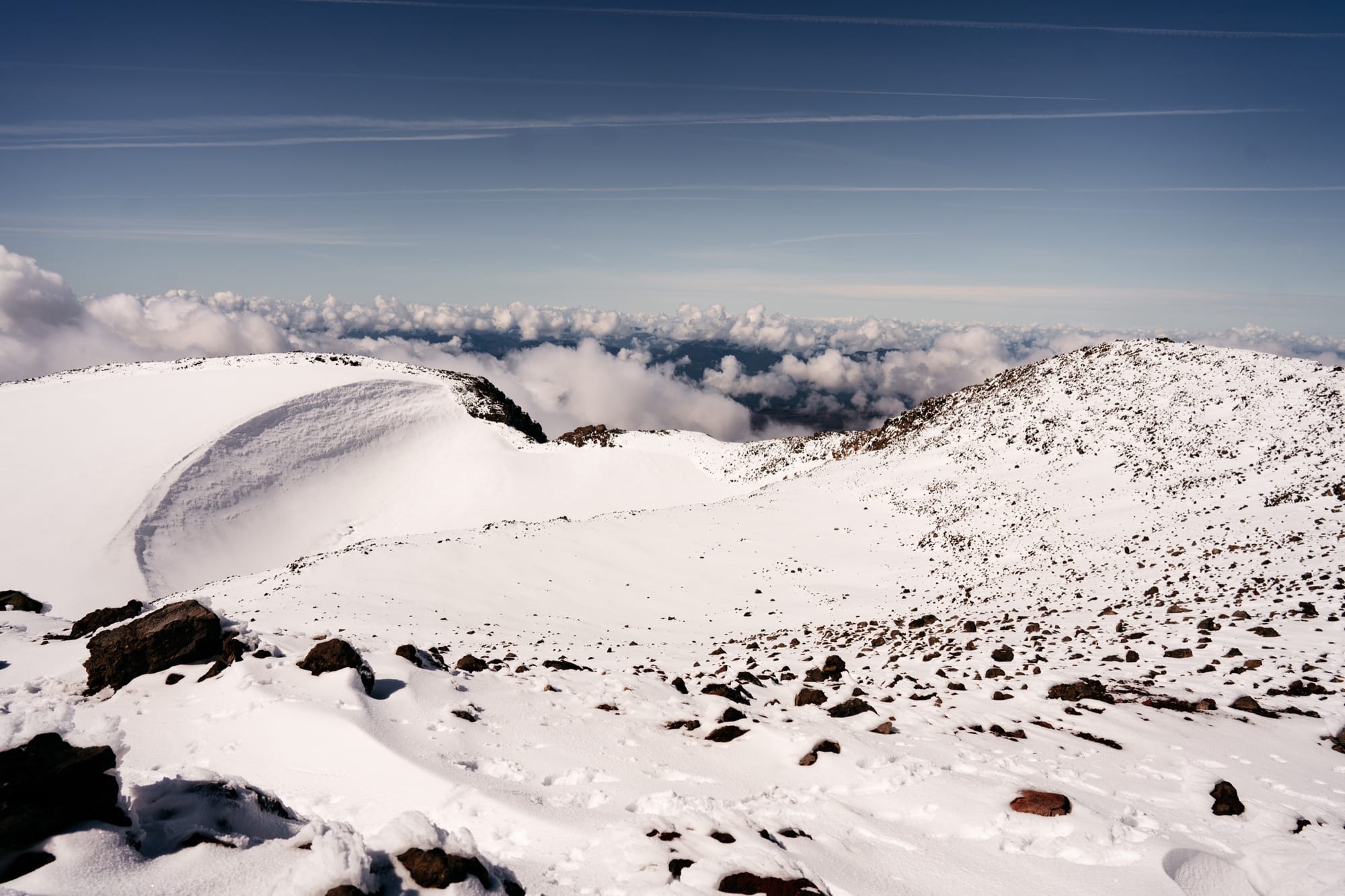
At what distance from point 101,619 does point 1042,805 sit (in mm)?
16269

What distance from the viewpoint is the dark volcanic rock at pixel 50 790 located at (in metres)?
3.53

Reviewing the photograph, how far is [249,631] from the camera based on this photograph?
1002 cm

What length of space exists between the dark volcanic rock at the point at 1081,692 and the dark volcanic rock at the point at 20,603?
72.5ft

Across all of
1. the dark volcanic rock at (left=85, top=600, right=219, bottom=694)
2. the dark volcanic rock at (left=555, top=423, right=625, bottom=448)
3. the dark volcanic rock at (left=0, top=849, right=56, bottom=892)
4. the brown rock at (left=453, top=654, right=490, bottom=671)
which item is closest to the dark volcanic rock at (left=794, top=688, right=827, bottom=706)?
the brown rock at (left=453, top=654, right=490, bottom=671)

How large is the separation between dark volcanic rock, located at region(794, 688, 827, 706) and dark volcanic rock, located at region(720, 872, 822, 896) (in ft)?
16.8

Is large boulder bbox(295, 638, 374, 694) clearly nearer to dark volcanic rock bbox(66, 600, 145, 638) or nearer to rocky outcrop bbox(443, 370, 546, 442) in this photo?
dark volcanic rock bbox(66, 600, 145, 638)

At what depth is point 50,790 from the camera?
375 cm

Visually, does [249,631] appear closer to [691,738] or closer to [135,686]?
[135,686]

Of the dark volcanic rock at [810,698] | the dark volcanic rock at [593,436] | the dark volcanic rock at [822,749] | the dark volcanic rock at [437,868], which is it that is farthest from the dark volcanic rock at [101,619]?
the dark volcanic rock at [593,436]

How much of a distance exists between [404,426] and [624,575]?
128 feet

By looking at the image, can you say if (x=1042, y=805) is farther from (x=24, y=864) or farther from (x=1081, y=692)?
(x=24, y=864)

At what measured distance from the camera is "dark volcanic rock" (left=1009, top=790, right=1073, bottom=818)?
576 centimetres

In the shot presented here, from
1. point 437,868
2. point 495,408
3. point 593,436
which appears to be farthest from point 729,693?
point 495,408

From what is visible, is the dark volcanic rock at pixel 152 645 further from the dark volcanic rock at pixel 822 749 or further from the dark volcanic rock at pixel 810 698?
the dark volcanic rock at pixel 810 698
